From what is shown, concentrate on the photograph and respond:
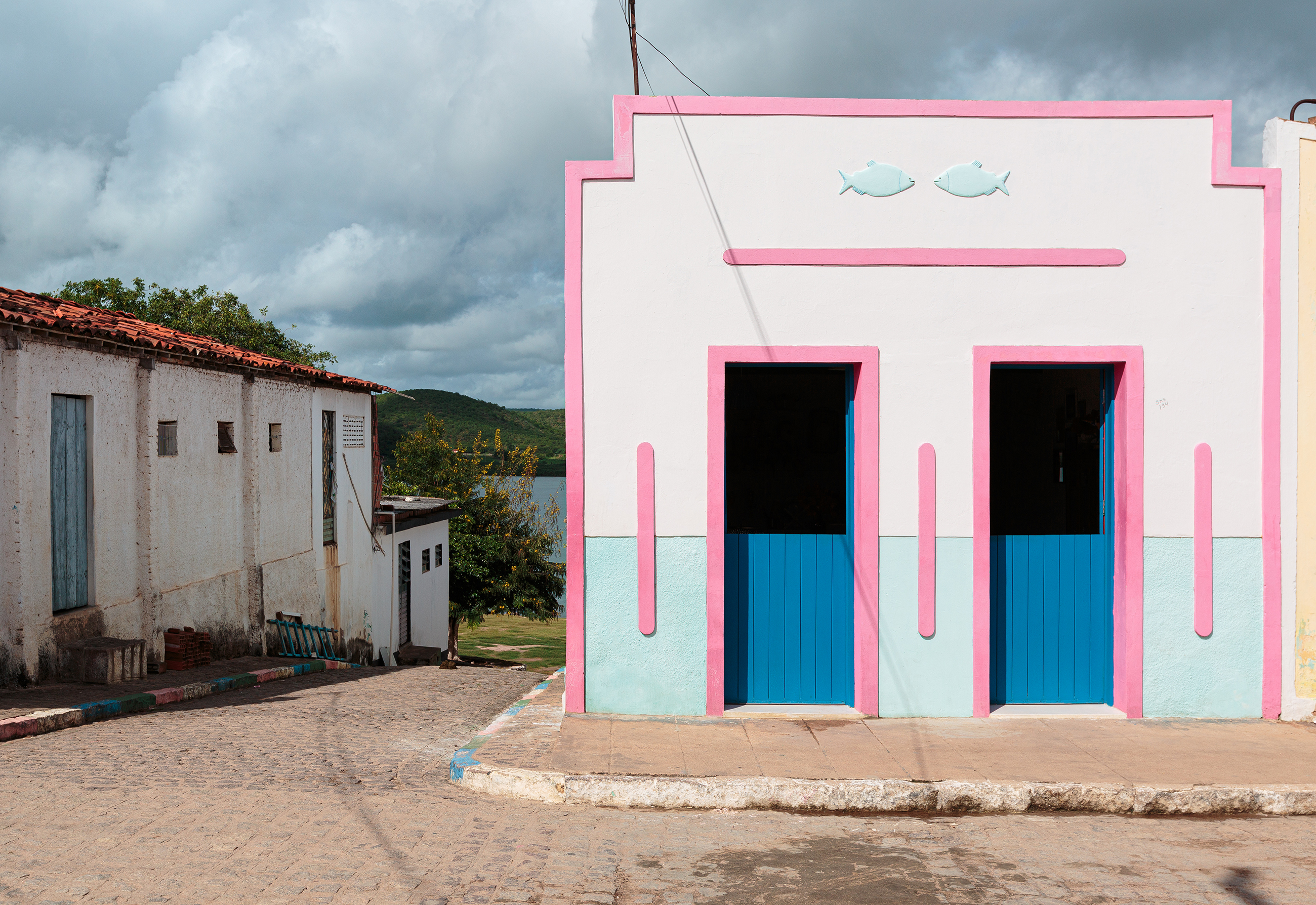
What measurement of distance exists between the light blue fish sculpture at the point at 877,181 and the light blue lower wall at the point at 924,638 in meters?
2.57

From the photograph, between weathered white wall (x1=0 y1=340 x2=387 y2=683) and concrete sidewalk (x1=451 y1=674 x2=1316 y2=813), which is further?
weathered white wall (x1=0 y1=340 x2=387 y2=683)

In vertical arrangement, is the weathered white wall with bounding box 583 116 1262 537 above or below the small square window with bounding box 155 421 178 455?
above

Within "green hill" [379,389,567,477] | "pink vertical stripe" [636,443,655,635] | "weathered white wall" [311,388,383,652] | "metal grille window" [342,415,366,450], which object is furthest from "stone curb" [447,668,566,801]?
"green hill" [379,389,567,477]

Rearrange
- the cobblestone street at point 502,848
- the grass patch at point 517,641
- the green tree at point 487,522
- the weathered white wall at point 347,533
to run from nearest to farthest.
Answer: the cobblestone street at point 502,848 < the weathered white wall at point 347,533 < the grass patch at point 517,641 < the green tree at point 487,522

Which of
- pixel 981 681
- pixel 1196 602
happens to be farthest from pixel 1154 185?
pixel 981 681

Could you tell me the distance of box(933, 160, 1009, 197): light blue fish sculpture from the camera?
6945mm

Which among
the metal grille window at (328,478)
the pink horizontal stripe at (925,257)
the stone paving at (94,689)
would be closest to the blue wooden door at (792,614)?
the pink horizontal stripe at (925,257)

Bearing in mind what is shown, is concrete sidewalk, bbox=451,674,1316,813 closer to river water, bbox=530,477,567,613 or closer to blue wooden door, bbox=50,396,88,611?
river water, bbox=530,477,567,613

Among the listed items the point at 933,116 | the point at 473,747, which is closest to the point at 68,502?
the point at 473,747

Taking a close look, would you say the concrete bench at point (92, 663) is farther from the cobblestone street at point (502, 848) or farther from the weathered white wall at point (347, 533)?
the weathered white wall at point (347, 533)

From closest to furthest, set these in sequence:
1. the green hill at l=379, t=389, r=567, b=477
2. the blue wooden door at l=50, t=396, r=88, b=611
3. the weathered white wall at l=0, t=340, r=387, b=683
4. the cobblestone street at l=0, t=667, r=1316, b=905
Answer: the cobblestone street at l=0, t=667, r=1316, b=905 < the weathered white wall at l=0, t=340, r=387, b=683 < the blue wooden door at l=50, t=396, r=88, b=611 < the green hill at l=379, t=389, r=567, b=477

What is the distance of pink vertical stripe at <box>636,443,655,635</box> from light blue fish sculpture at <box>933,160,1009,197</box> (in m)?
2.94

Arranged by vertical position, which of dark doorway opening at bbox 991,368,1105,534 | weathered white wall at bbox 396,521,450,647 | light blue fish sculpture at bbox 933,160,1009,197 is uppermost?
light blue fish sculpture at bbox 933,160,1009,197

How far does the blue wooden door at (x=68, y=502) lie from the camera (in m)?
9.42
